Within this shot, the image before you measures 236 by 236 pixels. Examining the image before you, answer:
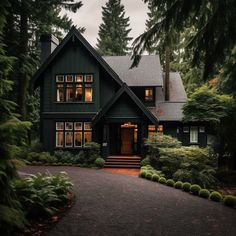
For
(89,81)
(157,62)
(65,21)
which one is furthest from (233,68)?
(65,21)

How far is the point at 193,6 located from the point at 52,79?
1689 centimetres

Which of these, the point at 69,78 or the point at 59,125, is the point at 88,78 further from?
the point at 59,125

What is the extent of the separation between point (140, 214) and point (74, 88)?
49.2ft

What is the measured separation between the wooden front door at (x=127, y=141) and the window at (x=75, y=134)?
2737mm

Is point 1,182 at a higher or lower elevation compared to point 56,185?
higher

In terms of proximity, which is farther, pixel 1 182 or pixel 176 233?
pixel 176 233

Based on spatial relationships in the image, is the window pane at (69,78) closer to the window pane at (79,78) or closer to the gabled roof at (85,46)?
the window pane at (79,78)

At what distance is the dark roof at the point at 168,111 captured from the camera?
885 inches

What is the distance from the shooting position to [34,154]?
803 inches

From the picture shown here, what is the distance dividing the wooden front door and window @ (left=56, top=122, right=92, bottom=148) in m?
2.74

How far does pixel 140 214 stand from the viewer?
27.7 ft

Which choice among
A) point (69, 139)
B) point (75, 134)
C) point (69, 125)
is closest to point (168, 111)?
point (75, 134)

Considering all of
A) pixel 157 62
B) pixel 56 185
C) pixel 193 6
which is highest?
pixel 157 62

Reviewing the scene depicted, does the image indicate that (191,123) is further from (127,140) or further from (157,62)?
(157,62)
